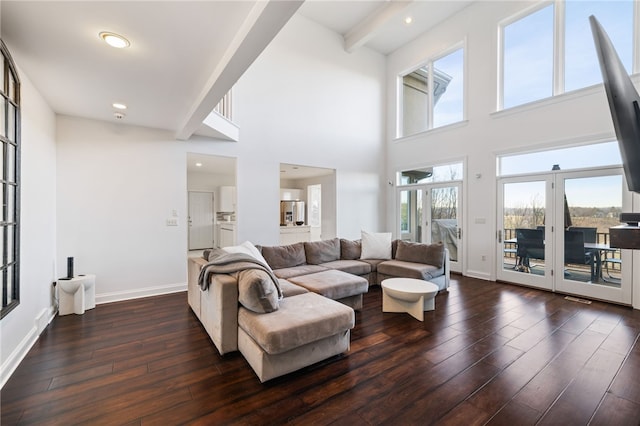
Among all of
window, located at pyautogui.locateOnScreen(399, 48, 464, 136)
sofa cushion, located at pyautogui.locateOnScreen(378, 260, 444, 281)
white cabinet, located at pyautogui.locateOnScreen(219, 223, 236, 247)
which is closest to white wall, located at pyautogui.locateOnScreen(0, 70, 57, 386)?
white cabinet, located at pyautogui.locateOnScreen(219, 223, 236, 247)

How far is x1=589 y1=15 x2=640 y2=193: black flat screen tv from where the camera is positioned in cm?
115

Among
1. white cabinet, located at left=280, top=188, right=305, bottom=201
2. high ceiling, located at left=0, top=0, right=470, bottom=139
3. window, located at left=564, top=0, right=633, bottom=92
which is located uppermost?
window, located at left=564, top=0, right=633, bottom=92

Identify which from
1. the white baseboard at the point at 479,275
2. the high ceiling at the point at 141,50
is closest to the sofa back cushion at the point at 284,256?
the high ceiling at the point at 141,50

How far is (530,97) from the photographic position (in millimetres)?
4816

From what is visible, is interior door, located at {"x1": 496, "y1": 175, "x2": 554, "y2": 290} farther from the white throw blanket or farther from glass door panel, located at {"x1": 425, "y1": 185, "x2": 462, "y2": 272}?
the white throw blanket

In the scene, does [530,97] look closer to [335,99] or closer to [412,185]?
[412,185]

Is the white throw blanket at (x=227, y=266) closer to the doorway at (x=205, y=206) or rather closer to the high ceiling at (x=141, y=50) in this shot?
the high ceiling at (x=141, y=50)

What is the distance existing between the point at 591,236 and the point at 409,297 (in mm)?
3173

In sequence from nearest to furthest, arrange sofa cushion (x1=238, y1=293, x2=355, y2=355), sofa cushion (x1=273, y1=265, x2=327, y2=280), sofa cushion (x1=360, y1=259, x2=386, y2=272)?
1. sofa cushion (x1=238, y1=293, x2=355, y2=355)
2. sofa cushion (x1=273, y1=265, x2=327, y2=280)
3. sofa cushion (x1=360, y1=259, x2=386, y2=272)

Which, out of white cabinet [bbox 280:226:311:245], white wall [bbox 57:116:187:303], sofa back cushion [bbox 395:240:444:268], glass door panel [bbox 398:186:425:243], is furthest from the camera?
white cabinet [bbox 280:226:311:245]

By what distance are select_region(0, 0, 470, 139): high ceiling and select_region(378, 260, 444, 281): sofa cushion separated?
339cm

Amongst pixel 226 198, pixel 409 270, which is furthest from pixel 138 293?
pixel 226 198

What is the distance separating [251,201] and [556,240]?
16.9 ft

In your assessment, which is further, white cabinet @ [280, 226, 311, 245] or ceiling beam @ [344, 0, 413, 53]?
white cabinet @ [280, 226, 311, 245]
